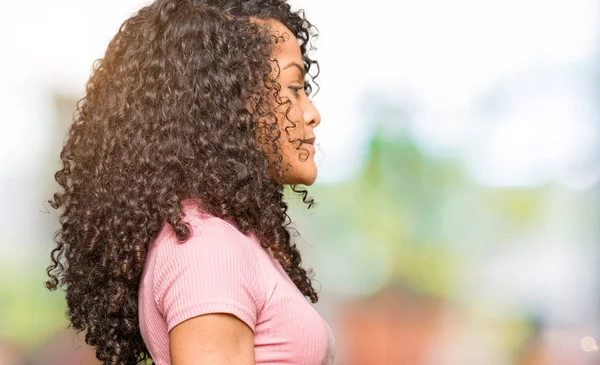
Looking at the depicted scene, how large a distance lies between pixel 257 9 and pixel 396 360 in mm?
1873

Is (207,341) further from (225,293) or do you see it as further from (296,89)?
(296,89)

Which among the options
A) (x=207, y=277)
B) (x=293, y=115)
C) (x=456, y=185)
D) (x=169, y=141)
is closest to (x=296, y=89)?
(x=293, y=115)

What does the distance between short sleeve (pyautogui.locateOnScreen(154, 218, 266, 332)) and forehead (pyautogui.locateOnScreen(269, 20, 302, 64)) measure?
0.98 feet

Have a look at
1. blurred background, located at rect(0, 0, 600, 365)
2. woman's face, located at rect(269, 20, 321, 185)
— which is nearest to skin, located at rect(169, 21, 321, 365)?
woman's face, located at rect(269, 20, 321, 185)

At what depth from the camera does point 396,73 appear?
2756 millimetres

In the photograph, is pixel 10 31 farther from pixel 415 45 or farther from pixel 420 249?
pixel 420 249

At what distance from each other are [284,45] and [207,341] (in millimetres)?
487

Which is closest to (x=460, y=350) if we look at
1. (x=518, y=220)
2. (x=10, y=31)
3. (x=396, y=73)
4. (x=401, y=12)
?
(x=518, y=220)

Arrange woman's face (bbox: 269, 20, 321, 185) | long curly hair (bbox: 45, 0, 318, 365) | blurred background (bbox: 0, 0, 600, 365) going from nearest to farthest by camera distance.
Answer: long curly hair (bbox: 45, 0, 318, 365) < woman's face (bbox: 269, 20, 321, 185) < blurred background (bbox: 0, 0, 600, 365)

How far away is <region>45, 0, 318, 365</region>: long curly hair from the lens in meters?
1.10

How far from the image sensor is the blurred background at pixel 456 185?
276cm

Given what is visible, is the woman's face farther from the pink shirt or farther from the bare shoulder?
the bare shoulder

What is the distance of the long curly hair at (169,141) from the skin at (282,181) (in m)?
0.02

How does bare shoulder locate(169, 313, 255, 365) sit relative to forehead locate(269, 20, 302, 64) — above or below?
below
